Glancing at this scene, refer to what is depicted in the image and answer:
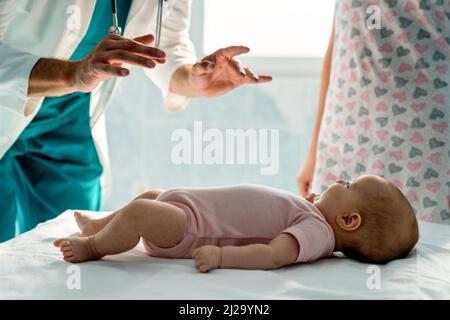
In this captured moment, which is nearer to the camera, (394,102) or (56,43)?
(56,43)

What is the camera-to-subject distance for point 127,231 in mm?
1094

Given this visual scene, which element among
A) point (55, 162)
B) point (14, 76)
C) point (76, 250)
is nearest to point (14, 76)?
point (14, 76)

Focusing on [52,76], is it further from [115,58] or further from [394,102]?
[394,102]

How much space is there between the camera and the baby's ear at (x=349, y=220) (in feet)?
3.87

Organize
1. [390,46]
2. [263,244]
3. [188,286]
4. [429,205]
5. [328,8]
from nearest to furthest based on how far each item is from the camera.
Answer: [188,286], [263,244], [429,205], [390,46], [328,8]

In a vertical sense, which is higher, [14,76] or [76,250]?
[14,76]

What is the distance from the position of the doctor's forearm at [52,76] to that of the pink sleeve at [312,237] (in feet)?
1.72

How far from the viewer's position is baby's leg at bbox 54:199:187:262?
109cm

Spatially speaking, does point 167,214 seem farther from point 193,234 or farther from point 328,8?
point 328,8

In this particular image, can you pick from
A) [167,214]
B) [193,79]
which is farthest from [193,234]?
[193,79]

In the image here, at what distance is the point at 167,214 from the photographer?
3.65 feet

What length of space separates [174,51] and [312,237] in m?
0.85

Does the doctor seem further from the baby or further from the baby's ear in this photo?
the baby's ear

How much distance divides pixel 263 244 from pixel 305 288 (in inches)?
6.1
